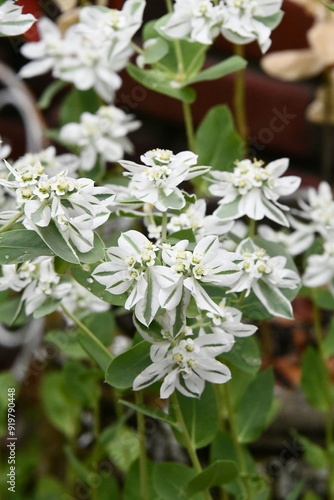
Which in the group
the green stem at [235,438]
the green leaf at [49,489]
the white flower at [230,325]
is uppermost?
the white flower at [230,325]

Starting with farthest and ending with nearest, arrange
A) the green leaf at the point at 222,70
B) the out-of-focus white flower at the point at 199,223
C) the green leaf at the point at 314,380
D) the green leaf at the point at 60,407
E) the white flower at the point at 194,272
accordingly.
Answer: the green leaf at the point at 60,407 < the green leaf at the point at 314,380 < the green leaf at the point at 222,70 < the out-of-focus white flower at the point at 199,223 < the white flower at the point at 194,272

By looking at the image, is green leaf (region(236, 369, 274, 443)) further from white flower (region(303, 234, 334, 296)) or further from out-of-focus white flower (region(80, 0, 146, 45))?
out-of-focus white flower (region(80, 0, 146, 45))

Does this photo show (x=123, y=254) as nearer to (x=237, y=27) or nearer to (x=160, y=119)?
(x=237, y=27)

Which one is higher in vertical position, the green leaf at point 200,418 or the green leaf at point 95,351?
the green leaf at point 95,351

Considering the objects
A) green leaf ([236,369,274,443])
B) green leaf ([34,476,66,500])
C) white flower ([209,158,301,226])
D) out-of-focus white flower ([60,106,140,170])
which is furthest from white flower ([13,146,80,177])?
green leaf ([34,476,66,500])

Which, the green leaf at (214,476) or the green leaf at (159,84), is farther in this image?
the green leaf at (159,84)

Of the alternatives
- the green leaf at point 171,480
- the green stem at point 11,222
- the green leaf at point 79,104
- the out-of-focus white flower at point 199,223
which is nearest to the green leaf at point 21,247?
the green stem at point 11,222

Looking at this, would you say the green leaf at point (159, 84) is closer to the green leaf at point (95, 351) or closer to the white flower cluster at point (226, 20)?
the white flower cluster at point (226, 20)

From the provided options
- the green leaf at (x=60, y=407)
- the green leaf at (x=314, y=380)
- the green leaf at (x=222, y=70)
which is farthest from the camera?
the green leaf at (x=60, y=407)
